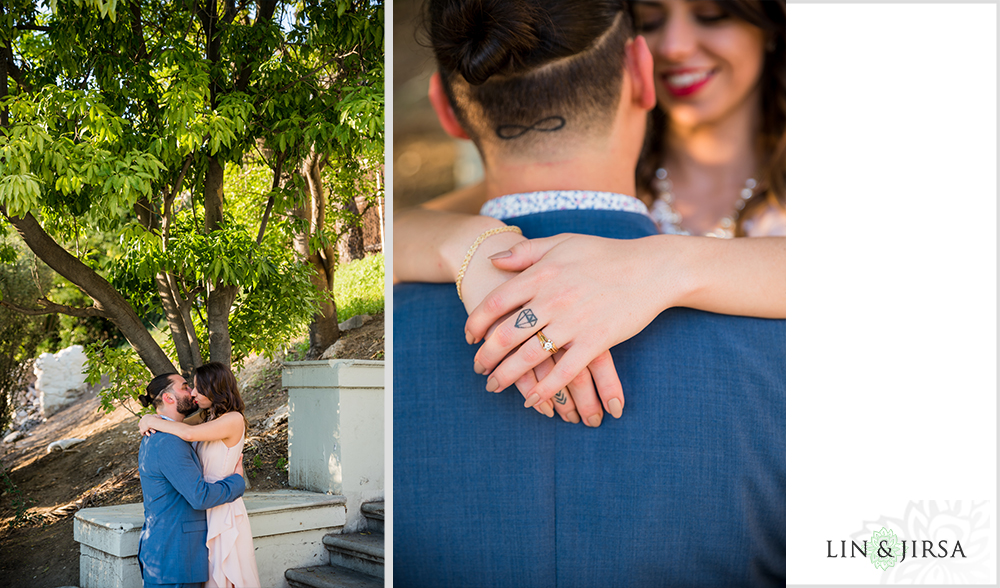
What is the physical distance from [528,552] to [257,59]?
276 cm

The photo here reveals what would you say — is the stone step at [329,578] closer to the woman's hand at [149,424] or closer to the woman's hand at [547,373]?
the woman's hand at [149,424]

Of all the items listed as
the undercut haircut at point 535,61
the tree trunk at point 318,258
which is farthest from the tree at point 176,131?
the undercut haircut at point 535,61

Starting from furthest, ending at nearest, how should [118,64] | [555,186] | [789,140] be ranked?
[118,64]
[789,140]
[555,186]

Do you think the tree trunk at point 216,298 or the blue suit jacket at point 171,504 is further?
the tree trunk at point 216,298

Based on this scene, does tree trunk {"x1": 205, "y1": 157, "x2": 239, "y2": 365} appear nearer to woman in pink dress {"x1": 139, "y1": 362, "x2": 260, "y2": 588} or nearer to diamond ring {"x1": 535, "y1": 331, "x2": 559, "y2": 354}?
woman in pink dress {"x1": 139, "y1": 362, "x2": 260, "y2": 588}

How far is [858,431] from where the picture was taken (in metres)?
2.09

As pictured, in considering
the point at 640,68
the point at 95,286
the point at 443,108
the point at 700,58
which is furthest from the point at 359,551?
the point at 700,58

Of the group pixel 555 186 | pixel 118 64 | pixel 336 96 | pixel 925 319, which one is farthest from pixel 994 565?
pixel 118 64

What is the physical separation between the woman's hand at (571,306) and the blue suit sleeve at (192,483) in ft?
3.89

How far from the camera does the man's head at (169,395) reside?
241 cm

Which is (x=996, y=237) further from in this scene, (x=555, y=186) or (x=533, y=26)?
(x=533, y=26)

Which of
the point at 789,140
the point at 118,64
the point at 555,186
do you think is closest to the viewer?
the point at 555,186

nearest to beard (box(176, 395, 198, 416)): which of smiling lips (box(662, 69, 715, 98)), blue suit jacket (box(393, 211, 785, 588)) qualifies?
blue suit jacket (box(393, 211, 785, 588))

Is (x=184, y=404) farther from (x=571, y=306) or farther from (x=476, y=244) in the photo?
(x=571, y=306)
